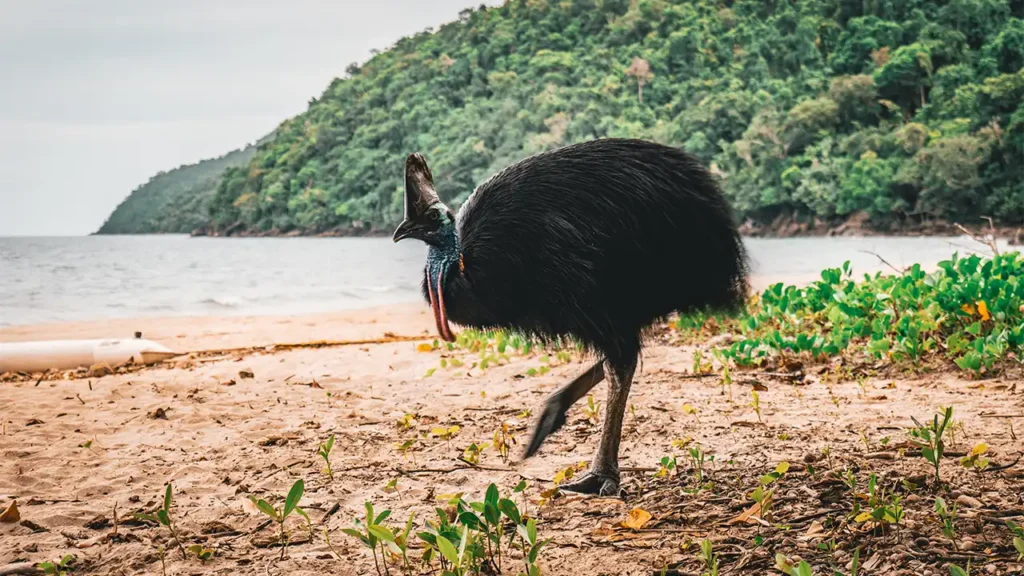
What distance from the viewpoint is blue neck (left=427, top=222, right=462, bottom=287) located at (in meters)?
2.88

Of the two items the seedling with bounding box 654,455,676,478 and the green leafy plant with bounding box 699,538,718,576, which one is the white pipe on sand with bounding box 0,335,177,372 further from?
the green leafy plant with bounding box 699,538,718,576

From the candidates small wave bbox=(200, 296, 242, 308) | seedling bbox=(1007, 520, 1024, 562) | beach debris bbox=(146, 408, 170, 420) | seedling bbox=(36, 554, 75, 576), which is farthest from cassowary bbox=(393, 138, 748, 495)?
small wave bbox=(200, 296, 242, 308)

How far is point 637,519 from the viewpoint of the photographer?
2.43 m

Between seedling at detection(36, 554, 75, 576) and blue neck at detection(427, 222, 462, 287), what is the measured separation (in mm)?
1313

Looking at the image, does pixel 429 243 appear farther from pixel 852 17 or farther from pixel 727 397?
pixel 852 17

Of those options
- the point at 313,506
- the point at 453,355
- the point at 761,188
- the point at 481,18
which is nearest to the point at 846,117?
the point at 761,188

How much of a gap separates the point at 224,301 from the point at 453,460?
1327cm

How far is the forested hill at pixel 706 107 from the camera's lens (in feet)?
114

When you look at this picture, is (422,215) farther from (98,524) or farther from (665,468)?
(98,524)

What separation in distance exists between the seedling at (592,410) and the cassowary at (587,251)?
24.8 inches

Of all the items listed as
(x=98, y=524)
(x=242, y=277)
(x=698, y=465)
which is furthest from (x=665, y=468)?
(x=242, y=277)

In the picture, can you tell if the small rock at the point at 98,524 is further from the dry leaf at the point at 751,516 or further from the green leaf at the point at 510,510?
the dry leaf at the point at 751,516

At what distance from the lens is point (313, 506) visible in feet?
9.07

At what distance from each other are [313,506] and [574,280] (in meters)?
1.09
